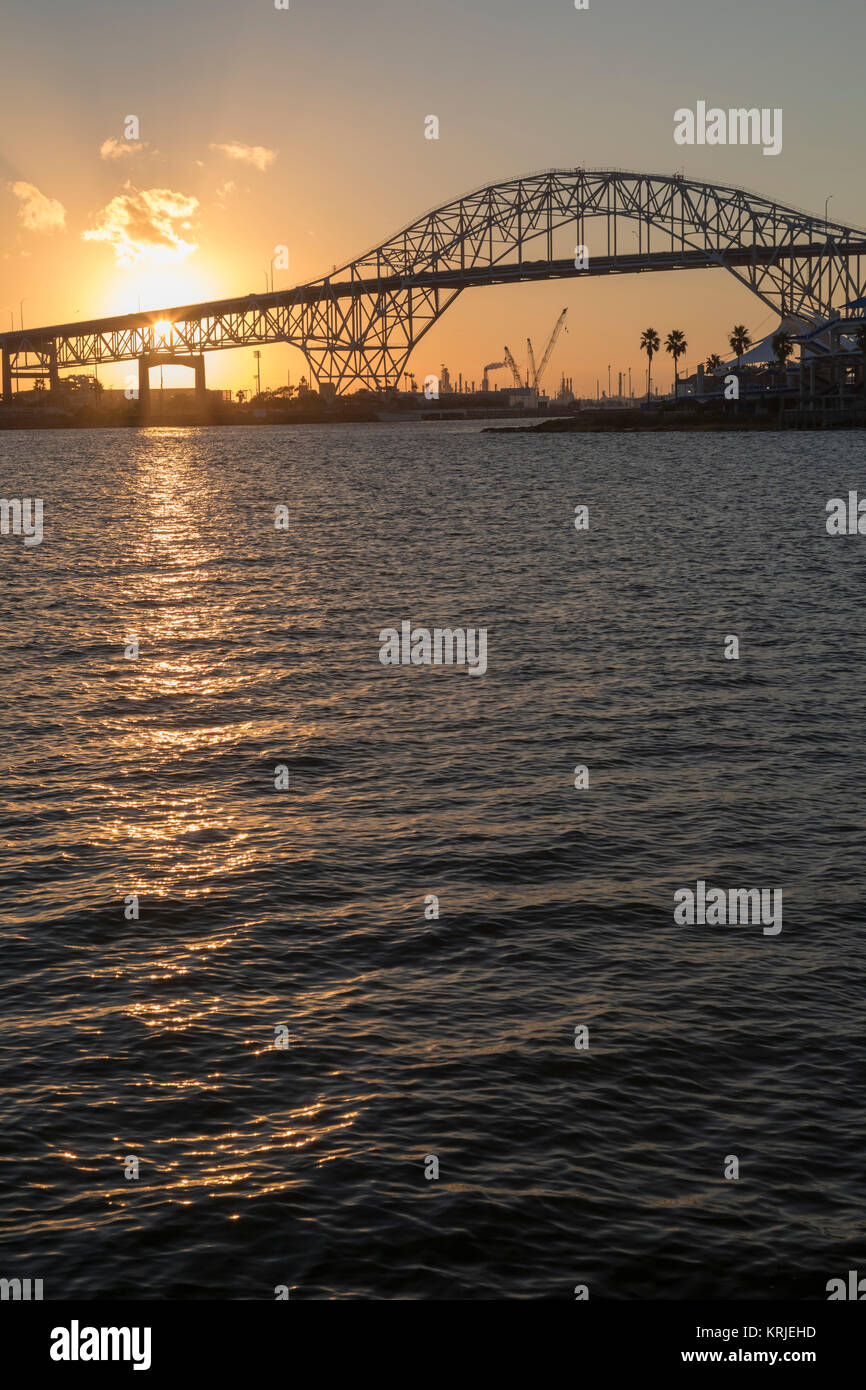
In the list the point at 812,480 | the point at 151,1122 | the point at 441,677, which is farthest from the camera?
the point at 812,480

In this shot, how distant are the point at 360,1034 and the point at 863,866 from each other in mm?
7483

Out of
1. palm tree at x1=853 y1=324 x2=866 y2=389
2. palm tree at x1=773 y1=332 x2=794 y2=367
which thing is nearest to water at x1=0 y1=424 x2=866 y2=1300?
palm tree at x1=853 y1=324 x2=866 y2=389

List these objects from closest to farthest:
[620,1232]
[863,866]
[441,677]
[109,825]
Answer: [620,1232] < [863,866] < [109,825] < [441,677]

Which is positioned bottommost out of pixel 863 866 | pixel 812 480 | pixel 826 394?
pixel 863 866

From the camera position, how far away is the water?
10289 millimetres

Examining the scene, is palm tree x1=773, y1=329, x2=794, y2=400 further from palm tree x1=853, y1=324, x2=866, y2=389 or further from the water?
the water

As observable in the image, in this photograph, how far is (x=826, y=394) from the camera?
188 meters

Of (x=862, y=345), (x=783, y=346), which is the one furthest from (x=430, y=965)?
(x=783, y=346)

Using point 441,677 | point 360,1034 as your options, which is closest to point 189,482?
point 441,677

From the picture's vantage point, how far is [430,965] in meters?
14.8

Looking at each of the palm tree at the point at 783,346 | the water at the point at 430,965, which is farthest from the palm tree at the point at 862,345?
the water at the point at 430,965

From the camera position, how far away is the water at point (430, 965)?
33.8 feet

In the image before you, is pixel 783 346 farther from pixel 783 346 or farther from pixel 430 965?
pixel 430 965
